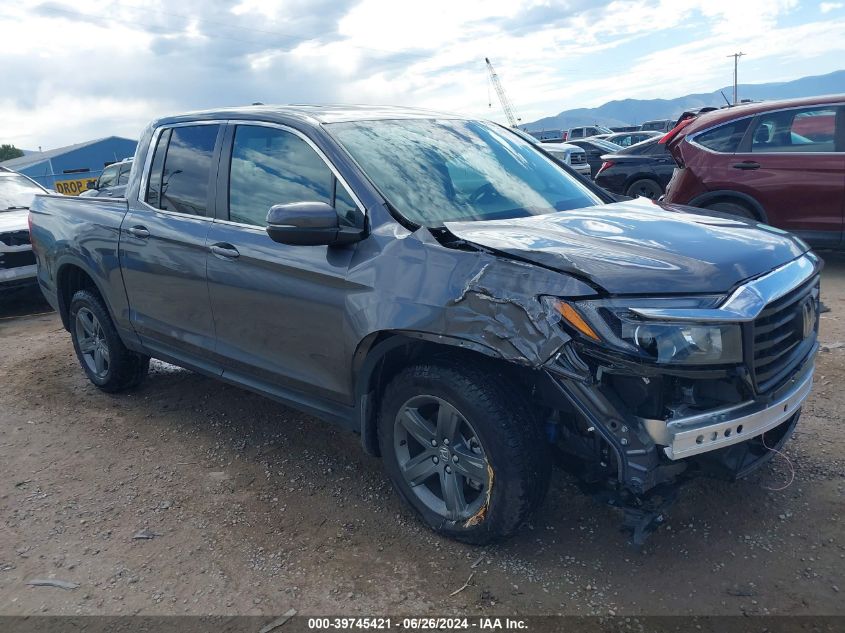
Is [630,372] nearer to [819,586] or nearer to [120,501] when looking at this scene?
[819,586]

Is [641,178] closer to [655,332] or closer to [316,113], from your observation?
[316,113]

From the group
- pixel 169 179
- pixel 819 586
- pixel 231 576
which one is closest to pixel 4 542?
pixel 231 576

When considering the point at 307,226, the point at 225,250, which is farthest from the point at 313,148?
the point at 225,250

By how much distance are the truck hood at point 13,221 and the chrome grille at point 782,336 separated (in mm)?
8016

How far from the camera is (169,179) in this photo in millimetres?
4188

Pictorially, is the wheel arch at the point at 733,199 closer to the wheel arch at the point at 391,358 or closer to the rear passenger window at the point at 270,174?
the rear passenger window at the point at 270,174

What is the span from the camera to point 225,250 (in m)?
3.59

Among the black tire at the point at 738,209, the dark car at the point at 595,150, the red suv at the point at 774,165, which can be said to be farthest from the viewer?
the dark car at the point at 595,150

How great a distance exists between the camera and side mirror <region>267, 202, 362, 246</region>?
288 centimetres

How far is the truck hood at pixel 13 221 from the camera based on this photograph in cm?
820

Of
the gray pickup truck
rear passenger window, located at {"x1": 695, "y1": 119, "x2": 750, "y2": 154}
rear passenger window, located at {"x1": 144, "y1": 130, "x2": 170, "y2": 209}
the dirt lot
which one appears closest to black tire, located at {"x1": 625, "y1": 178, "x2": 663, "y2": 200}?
rear passenger window, located at {"x1": 695, "y1": 119, "x2": 750, "y2": 154}

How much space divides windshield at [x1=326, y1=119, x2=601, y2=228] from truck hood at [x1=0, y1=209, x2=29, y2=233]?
626 cm

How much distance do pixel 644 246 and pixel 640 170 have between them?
30.3ft

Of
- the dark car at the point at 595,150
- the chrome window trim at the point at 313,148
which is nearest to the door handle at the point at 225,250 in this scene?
the chrome window trim at the point at 313,148
